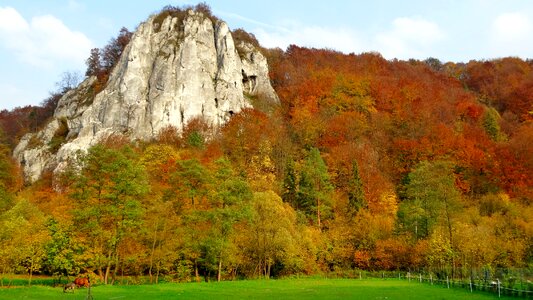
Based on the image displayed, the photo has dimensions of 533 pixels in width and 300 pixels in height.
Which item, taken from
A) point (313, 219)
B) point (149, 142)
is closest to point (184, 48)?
point (149, 142)

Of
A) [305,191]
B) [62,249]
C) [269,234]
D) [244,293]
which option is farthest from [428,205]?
[62,249]

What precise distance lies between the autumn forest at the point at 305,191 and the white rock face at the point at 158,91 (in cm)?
540

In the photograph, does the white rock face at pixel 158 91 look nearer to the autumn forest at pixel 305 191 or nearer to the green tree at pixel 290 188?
the autumn forest at pixel 305 191

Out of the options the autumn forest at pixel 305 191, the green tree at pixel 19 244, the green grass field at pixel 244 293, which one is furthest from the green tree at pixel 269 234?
the green tree at pixel 19 244

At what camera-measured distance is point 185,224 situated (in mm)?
52000

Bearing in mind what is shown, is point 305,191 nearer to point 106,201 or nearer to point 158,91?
point 106,201

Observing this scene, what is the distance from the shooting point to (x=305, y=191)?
7231cm

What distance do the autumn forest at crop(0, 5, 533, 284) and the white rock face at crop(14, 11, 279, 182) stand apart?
5399 mm

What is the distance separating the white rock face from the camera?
10469cm

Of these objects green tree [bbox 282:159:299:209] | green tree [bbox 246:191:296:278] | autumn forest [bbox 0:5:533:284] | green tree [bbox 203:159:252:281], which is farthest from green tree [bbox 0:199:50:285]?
green tree [bbox 282:159:299:209]

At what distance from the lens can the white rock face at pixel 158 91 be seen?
343 ft

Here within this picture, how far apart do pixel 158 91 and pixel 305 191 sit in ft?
167

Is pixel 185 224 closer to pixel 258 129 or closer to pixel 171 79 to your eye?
pixel 258 129

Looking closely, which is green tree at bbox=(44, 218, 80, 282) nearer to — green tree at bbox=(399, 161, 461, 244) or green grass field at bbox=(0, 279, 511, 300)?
green grass field at bbox=(0, 279, 511, 300)
